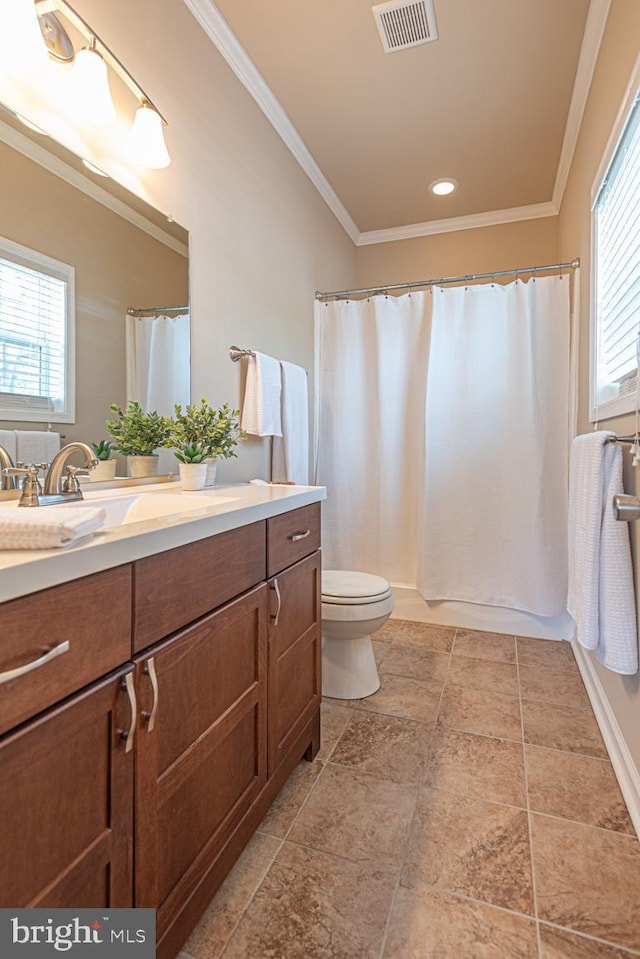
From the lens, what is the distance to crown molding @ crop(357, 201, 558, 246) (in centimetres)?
306

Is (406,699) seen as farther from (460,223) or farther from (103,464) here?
(460,223)

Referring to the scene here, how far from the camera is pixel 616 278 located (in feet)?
5.42

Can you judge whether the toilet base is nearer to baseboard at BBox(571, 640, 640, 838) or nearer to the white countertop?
baseboard at BBox(571, 640, 640, 838)

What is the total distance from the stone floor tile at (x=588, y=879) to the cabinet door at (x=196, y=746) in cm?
70

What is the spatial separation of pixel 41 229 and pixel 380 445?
1.98m

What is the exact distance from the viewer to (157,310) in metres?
1.54

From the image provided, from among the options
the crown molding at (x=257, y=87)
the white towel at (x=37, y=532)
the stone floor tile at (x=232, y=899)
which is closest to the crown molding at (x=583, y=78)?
the crown molding at (x=257, y=87)

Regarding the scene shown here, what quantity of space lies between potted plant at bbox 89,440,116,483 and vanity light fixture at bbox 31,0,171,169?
0.85m

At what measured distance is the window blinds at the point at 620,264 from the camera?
55.8 inches

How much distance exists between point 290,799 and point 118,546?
107 centimetres

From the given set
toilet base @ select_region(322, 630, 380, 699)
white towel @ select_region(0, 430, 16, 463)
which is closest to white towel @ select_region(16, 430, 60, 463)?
white towel @ select_region(0, 430, 16, 463)

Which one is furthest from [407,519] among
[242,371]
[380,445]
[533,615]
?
[242,371]

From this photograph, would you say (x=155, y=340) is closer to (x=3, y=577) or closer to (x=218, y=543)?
(x=218, y=543)

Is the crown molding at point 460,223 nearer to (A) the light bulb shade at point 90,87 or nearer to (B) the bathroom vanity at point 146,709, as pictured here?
(A) the light bulb shade at point 90,87
